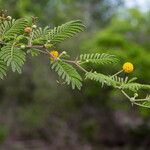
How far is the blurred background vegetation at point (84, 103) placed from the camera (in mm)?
11234

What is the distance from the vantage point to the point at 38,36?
157 centimetres

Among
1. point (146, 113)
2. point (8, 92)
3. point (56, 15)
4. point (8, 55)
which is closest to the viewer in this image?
point (8, 55)

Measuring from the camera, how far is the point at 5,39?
1.54 m

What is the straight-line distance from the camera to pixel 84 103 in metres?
12.8

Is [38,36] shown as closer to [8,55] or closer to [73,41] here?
[8,55]

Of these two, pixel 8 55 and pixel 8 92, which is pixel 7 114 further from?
pixel 8 55

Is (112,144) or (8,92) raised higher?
(8,92)

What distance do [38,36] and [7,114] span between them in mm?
10310

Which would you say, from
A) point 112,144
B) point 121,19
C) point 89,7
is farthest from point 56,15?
point 112,144

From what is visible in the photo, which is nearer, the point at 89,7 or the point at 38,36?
the point at 38,36

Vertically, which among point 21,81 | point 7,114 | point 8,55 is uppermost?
point 21,81

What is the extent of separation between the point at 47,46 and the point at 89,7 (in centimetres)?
999

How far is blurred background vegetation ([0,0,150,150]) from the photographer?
11234 millimetres

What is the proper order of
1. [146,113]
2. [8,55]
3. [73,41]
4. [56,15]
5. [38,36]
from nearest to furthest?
[8,55] → [38,36] → [56,15] → [146,113] → [73,41]
